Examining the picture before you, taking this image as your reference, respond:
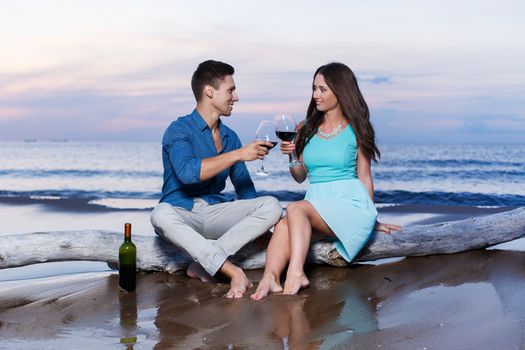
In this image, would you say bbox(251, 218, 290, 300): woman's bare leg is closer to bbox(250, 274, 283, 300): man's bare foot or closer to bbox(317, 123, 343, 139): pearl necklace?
bbox(250, 274, 283, 300): man's bare foot

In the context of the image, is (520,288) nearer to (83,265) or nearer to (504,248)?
Result: (504,248)

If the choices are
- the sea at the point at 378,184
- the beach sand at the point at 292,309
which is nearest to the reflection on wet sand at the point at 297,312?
the beach sand at the point at 292,309

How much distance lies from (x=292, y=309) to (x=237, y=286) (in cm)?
52

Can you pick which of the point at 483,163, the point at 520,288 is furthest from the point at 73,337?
the point at 483,163

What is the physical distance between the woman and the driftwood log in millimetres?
313

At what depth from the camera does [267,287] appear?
14.7 ft

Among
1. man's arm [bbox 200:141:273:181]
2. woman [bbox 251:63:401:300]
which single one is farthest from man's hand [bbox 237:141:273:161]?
woman [bbox 251:63:401:300]

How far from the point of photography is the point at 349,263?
17.8 ft

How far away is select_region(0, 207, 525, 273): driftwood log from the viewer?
483 centimetres

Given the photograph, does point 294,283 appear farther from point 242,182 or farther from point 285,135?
point 242,182

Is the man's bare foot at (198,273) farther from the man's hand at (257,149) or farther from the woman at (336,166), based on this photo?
the man's hand at (257,149)

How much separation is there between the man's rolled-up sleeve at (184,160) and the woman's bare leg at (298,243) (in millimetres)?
680

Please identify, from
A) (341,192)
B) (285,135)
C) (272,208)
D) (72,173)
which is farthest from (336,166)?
(72,173)

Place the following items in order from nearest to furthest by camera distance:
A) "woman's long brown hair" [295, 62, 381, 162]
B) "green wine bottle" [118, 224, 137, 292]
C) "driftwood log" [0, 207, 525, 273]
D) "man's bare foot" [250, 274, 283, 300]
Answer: "man's bare foot" [250, 274, 283, 300] → "green wine bottle" [118, 224, 137, 292] → "driftwood log" [0, 207, 525, 273] → "woman's long brown hair" [295, 62, 381, 162]
